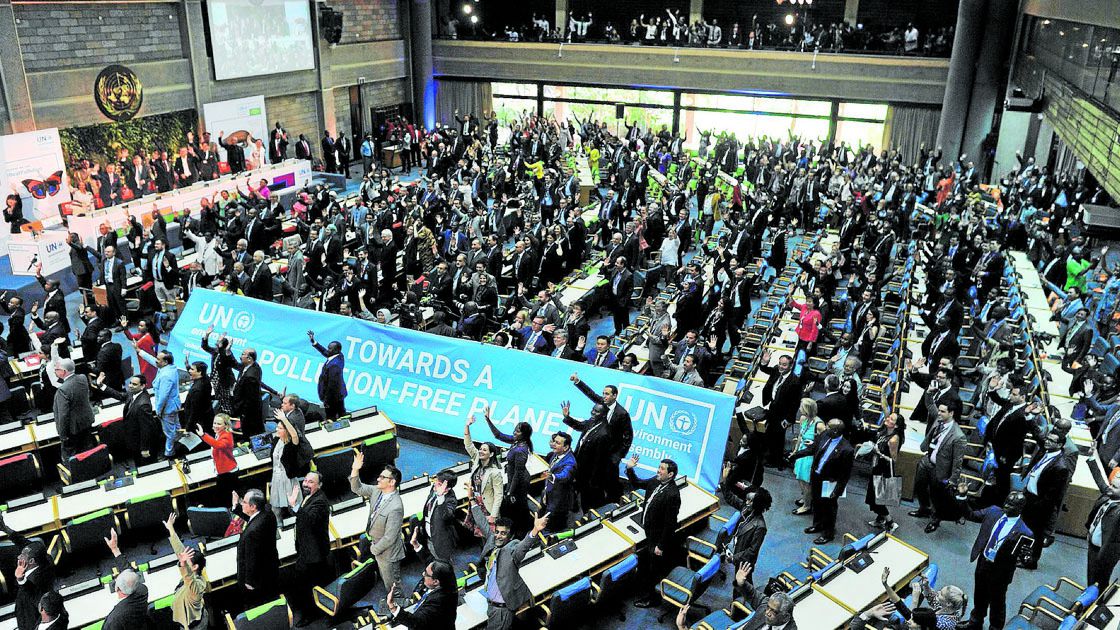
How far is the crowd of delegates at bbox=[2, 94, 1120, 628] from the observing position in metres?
7.32

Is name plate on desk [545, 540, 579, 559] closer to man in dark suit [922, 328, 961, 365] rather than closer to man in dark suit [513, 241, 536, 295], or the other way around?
man in dark suit [922, 328, 961, 365]

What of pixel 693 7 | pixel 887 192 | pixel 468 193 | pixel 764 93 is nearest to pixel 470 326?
pixel 468 193

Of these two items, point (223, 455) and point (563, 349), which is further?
point (563, 349)

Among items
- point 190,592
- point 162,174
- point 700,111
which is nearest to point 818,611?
point 190,592

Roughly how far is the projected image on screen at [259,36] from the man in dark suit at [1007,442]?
2230cm

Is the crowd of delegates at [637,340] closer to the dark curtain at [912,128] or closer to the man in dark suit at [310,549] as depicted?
the man in dark suit at [310,549]

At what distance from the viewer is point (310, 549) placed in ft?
22.7

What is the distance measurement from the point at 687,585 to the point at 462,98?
1120 inches

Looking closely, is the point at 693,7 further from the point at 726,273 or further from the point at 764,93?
the point at 726,273

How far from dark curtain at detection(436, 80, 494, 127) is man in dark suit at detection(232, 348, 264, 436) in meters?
24.7

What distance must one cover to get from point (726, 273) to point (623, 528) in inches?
270

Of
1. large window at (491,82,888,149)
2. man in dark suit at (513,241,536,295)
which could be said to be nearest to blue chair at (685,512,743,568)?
man in dark suit at (513,241,536,295)

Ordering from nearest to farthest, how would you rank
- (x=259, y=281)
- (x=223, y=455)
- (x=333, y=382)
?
(x=223, y=455)
(x=333, y=382)
(x=259, y=281)

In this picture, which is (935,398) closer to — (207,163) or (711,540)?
(711,540)
